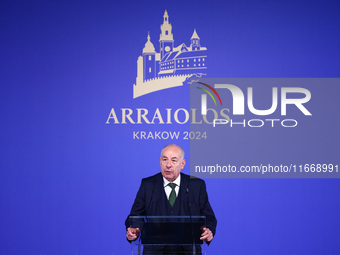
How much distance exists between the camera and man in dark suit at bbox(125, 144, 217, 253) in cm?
336

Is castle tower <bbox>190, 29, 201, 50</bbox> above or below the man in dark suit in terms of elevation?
above

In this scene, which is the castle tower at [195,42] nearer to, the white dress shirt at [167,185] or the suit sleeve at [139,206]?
the white dress shirt at [167,185]

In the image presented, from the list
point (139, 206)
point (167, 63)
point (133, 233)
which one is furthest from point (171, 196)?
point (167, 63)

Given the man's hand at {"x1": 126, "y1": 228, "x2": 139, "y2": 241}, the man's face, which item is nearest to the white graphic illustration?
the man's face

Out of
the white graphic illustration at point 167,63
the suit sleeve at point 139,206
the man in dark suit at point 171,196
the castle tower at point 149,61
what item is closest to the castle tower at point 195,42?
the white graphic illustration at point 167,63

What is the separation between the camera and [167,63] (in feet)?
16.2

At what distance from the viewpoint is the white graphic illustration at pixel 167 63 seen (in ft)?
16.1

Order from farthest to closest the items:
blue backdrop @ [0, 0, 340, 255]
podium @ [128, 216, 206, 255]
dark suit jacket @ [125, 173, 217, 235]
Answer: blue backdrop @ [0, 0, 340, 255], dark suit jacket @ [125, 173, 217, 235], podium @ [128, 216, 206, 255]

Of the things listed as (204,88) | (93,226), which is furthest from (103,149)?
(204,88)

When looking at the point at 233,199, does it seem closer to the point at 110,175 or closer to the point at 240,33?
the point at 110,175

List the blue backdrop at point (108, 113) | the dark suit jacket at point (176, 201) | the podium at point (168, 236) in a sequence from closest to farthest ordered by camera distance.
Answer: the podium at point (168, 236) < the dark suit jacket at point (176, 201) < the blue backdrop at point (108, 113)

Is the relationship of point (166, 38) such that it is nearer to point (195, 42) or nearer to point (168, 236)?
point (195, 42)

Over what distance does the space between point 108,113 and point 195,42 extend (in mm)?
1189

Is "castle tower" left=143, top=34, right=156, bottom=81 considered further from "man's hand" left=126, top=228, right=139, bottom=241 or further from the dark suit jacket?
"man's hand" left=126, top=228, right=139, bottom=241
